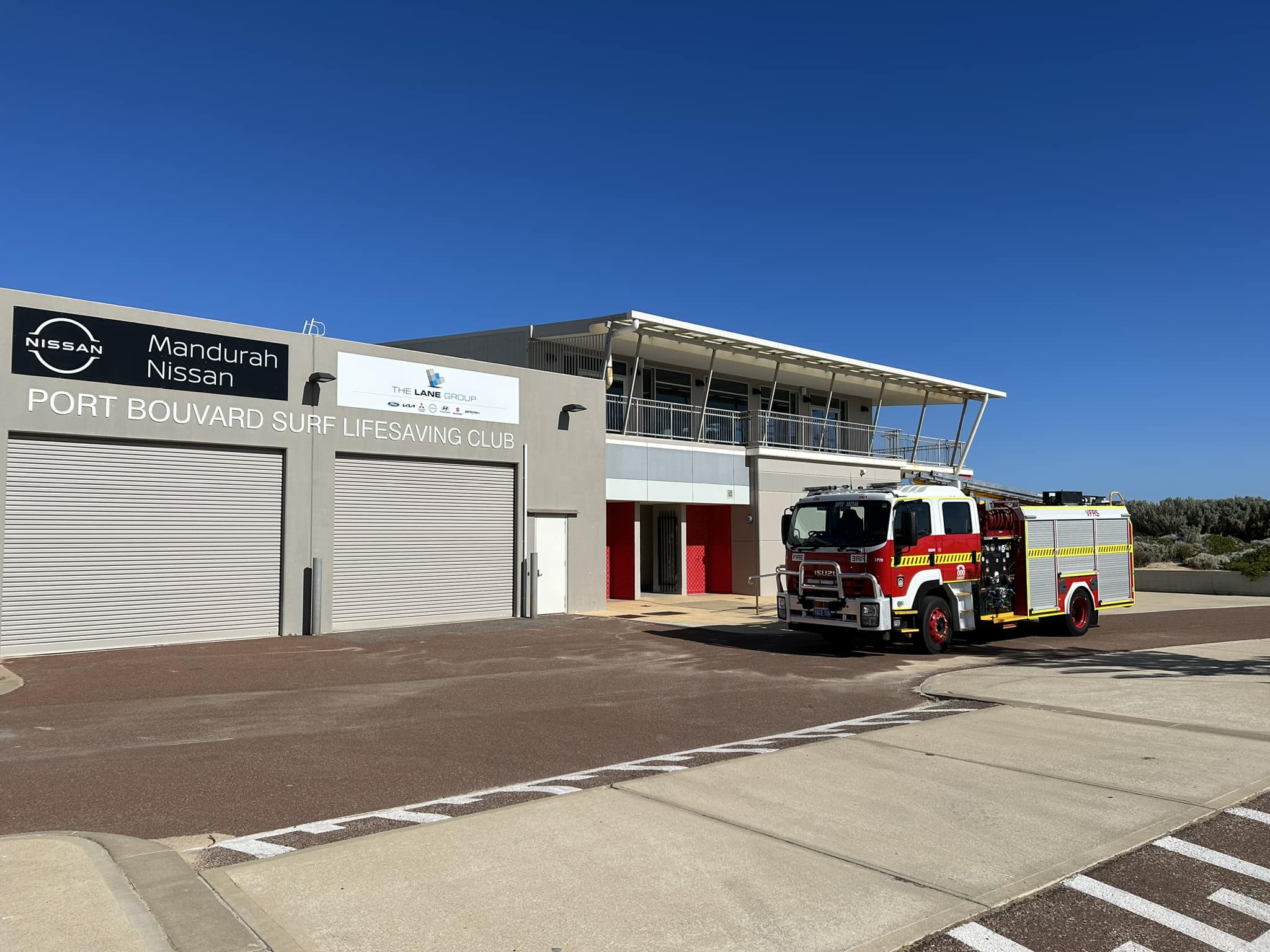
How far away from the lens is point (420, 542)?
63.9ft

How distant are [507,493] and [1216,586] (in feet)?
74.9

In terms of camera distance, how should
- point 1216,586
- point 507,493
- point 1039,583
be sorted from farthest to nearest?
point 1216,586 → point 507,493 → point 1039,583

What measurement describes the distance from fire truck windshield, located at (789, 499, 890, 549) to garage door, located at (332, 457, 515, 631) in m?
7.41

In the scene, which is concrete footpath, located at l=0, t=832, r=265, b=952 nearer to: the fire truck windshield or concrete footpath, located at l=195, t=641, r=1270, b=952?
concrete footpath, located at l=195, t=641, r=1270, b=952

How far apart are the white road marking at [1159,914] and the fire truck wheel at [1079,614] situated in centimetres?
1373

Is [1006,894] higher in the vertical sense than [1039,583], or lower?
lower

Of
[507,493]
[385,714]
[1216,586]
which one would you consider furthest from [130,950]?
[1216,586]

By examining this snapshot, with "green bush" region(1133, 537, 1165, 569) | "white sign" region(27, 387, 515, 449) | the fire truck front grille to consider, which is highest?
"white sign" region(27, 387, 515, 449)

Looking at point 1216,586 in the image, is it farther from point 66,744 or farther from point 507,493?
point 66,744

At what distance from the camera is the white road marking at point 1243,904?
4594 mm

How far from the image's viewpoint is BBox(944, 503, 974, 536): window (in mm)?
15789

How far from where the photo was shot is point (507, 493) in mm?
21203

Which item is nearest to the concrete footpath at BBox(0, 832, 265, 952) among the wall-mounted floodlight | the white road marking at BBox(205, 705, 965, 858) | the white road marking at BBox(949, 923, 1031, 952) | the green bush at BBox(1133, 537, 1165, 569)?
the white road marking at BBox(205, 705, 965, 858)

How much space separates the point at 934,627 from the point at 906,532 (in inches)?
73.1
